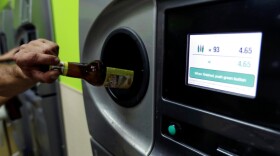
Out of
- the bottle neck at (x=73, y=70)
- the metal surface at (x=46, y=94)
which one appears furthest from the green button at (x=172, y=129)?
the metal surface at (x=46, y=94)

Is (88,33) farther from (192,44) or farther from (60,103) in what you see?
(60,103)

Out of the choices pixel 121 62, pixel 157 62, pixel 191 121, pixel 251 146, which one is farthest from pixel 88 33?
pixel 251 146

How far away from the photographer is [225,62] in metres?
0.41

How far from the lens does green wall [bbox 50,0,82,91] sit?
91 centimetres

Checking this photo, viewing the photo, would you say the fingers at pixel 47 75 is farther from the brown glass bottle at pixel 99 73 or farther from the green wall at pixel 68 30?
the green wall at pixel 68 30

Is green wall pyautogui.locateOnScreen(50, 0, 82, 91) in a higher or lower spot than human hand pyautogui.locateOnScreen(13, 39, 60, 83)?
higher

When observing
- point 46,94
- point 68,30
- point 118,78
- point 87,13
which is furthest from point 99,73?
point 46,94

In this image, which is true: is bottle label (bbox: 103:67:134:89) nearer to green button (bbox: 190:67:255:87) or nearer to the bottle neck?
the bottle neck

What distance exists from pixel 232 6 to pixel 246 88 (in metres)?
0.14

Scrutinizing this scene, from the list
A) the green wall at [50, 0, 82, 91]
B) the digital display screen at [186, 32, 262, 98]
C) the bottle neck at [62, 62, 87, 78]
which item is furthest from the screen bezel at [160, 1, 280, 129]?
the green wall at [50, 0, 82, 91]

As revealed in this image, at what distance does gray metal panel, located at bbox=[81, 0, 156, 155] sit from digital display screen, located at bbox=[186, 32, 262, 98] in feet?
0.38

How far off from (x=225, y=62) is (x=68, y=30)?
0.77m

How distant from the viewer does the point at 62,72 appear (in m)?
0.57

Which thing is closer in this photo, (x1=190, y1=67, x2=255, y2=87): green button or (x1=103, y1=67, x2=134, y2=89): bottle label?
(x1=190, y1=67, x2=255, y2=87): green button
